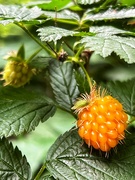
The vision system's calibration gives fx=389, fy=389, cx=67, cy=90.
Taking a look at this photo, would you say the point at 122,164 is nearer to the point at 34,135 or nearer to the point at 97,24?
the point at 97,24

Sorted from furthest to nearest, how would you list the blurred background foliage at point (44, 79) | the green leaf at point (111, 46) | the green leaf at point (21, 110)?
the blurred background foliage at point (44, 79) → the green leaf at point (21, 110) → the green leaf at point (111, 46)

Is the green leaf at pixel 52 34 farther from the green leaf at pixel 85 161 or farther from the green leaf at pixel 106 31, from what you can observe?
the green leaf at pixel 85 161

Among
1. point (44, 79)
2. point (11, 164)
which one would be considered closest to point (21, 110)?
point (11, 164)

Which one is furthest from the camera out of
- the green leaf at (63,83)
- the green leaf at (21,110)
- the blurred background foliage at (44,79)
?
the blurred background foliage at (44,79)

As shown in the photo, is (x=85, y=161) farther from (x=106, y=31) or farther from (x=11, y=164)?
(x=106, y=31)

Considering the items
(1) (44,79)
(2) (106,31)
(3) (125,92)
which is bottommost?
(1) (44,79)

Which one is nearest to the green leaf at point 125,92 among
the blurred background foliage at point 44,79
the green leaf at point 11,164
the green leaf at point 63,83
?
the green leaf at point 63,83

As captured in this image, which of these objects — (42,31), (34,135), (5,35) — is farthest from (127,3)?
(34,135)
